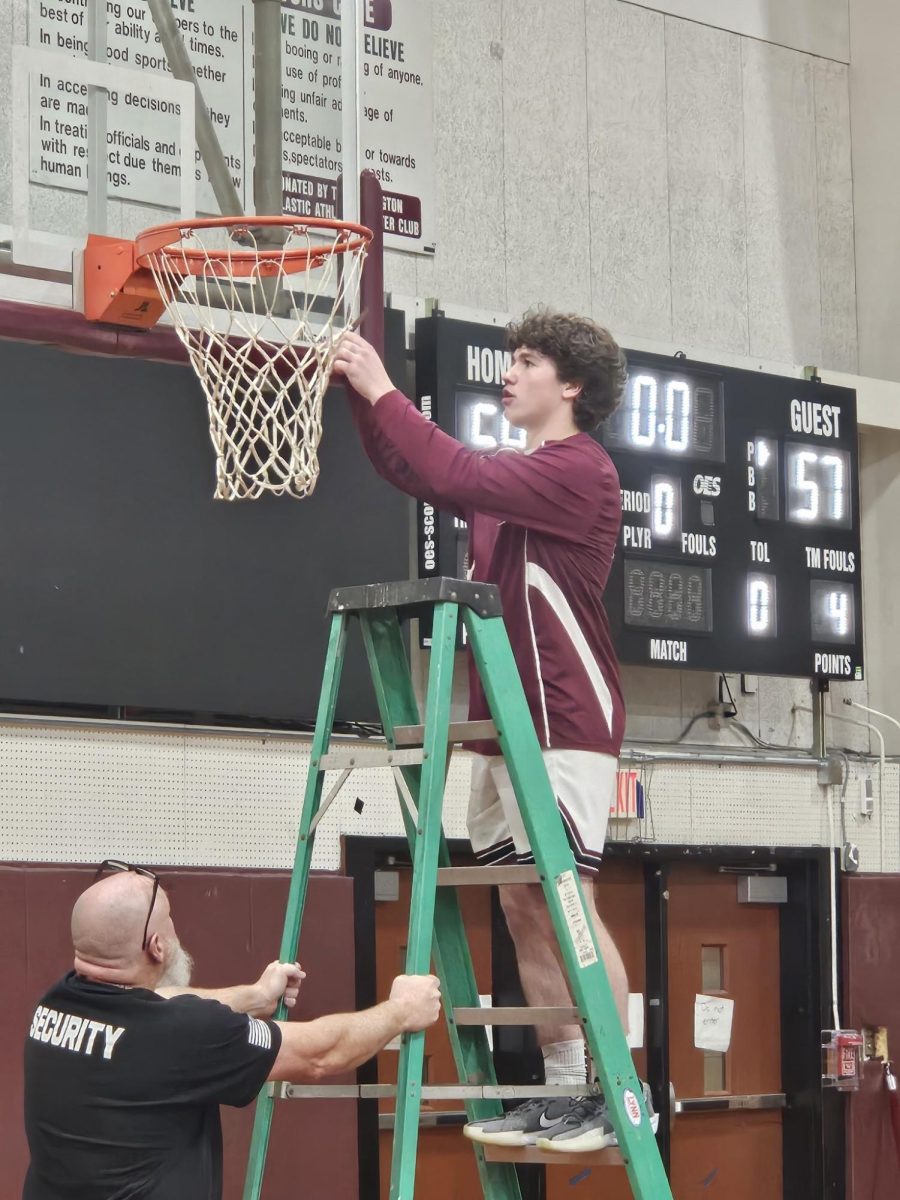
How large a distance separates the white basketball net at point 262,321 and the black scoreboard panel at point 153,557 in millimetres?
1120

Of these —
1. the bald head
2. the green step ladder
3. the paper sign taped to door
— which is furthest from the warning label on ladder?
the paper sign taped to door

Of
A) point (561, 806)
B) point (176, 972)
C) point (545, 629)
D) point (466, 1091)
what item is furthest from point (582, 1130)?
point (545, 629)

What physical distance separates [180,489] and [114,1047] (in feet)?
10.3

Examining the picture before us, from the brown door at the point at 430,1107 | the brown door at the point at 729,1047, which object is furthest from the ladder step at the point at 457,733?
the brown door at the point at 729,1047

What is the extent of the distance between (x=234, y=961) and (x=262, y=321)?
2.40m

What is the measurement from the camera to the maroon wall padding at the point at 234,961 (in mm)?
5758

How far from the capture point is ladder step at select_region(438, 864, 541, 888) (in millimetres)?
3684

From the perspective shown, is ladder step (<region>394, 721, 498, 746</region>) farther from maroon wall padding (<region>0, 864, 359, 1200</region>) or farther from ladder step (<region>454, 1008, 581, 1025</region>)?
maroon wall padding (<region>0, 864, 359, 1200</region>)

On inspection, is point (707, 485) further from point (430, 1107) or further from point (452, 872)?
point (452, 872)

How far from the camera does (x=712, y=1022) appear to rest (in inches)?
311

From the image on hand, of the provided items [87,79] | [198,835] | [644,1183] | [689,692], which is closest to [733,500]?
[689,692]

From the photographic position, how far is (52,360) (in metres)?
6.15

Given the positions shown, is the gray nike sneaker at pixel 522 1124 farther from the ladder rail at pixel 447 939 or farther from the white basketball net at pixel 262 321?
the white basketball net at pixel 262 321

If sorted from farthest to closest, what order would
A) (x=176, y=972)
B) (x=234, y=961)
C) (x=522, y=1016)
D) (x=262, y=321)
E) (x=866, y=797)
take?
(x=866, y=797), (x=234, y=961), (x=262, y=321), (x=176, y=972), (x=522, y=1016)
